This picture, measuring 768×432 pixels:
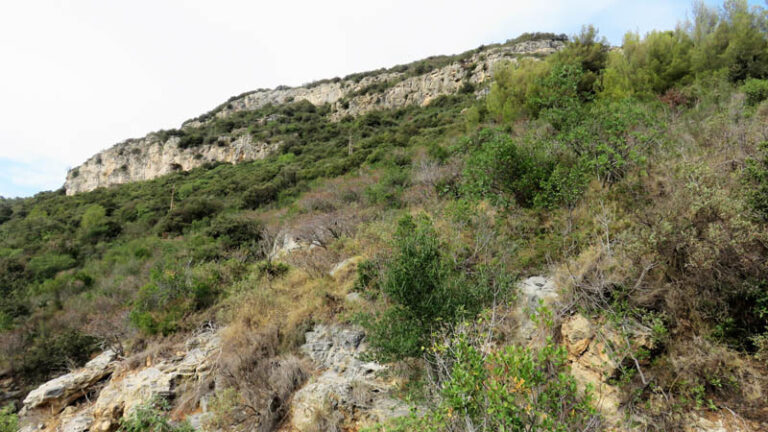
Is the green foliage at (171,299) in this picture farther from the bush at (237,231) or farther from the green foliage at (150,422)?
the bush at (237,231)

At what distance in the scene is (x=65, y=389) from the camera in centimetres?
673

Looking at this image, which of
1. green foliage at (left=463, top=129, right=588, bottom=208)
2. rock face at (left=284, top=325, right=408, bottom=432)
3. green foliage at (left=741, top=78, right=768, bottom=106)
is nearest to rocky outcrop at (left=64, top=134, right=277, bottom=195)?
green foliage at (left=463, top=129, right=588, bottom=208)

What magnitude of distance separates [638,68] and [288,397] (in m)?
14.7

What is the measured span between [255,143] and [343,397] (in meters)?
38.4

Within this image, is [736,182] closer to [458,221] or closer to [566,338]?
[566,338]

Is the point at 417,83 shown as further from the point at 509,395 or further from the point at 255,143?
the point at 509,395

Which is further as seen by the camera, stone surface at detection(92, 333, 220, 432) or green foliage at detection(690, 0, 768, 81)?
green foliage at detection(690, 0, 768, 81)

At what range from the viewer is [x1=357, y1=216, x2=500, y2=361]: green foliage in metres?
3.86

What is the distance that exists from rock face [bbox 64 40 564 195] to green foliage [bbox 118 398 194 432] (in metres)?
33.5

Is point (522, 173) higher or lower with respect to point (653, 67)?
lower

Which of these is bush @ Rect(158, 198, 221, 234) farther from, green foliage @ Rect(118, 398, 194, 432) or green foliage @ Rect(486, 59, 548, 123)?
green foliage @ Rect(486, 59, 548, 123)

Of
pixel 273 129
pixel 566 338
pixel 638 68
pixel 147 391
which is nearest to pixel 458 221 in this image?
pixel 566 338

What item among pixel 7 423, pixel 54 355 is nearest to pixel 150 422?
pixel 7 423

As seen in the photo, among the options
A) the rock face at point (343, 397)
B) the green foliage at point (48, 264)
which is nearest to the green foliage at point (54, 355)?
the rock face at point (343, 397)
